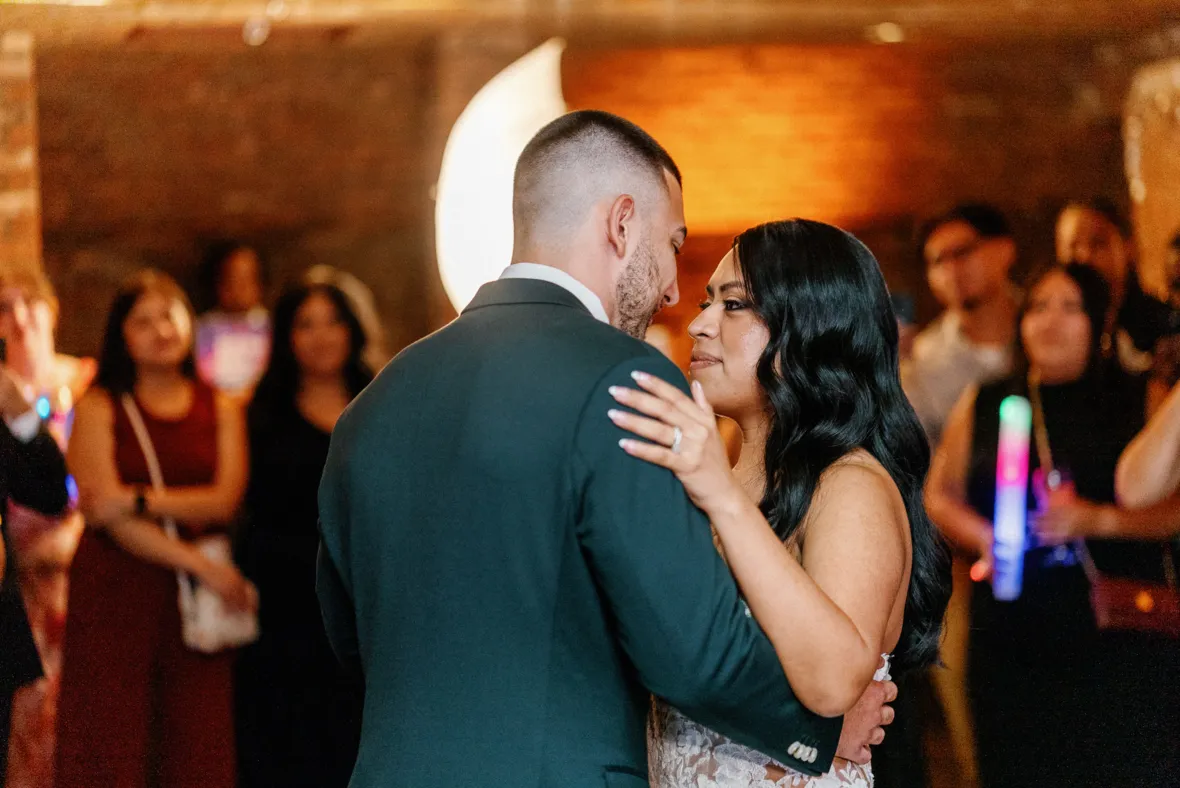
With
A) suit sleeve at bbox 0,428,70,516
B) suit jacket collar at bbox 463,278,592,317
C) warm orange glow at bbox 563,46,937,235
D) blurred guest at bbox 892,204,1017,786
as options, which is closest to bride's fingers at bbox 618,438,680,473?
suit jacket collar at bbox 463,278,592,317

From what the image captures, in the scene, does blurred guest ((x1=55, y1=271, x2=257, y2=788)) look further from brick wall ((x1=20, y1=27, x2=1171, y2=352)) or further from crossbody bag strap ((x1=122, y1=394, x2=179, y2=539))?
brick wall ((x1=20, y1=27, x2=1171, y2=352))

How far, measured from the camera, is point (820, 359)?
74.5 inches

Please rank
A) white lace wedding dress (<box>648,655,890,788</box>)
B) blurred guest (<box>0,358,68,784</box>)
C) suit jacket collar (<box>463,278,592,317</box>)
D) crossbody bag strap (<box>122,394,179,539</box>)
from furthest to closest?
crossbody bag strap (<box>122,394,179,539</box>) < blurred guest (<box>0,358,68,784</box>) < white lace wedding dress (<box>648,655,890,788</box>) < suit jacket collar (<box>463,278,592,317</box>)

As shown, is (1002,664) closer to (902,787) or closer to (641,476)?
(902,787)

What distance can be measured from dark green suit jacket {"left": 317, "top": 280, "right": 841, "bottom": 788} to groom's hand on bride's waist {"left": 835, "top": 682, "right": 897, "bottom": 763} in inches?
13.2

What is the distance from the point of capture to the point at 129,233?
460 centimetres

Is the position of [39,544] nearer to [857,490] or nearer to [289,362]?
[289,362]

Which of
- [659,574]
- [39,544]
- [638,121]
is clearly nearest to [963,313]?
[638,121]

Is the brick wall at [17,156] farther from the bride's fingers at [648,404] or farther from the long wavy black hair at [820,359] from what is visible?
the bride's fingers at [648,404]

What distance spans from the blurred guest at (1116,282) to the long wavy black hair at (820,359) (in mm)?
1619

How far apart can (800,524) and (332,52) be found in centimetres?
344

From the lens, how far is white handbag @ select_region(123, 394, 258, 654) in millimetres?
3355

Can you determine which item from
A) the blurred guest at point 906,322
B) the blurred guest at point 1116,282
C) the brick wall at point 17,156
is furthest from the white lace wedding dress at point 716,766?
the brick wall at point 17,156

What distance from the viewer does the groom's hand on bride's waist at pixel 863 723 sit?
72.1 inches
